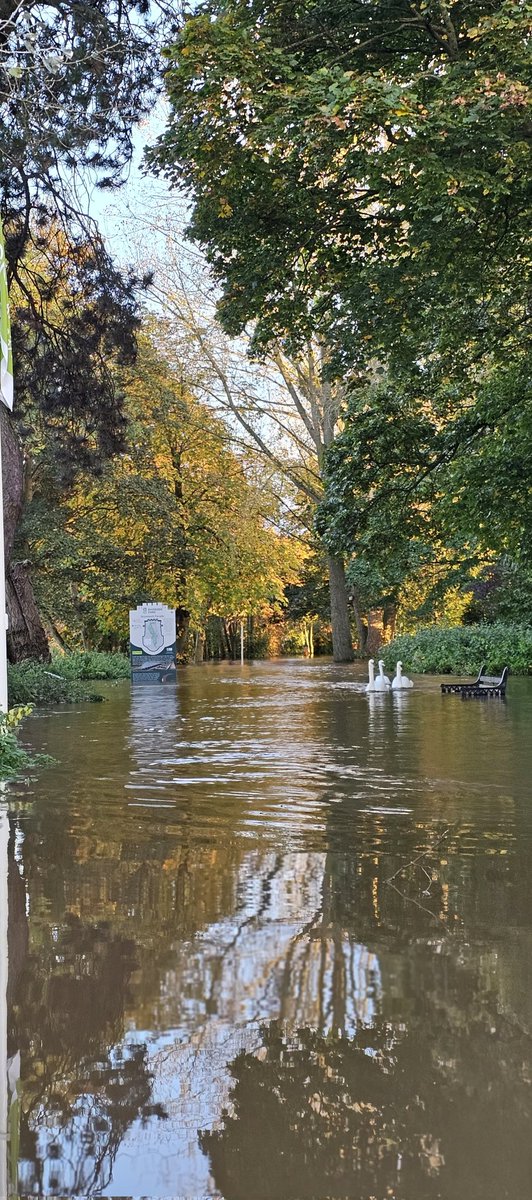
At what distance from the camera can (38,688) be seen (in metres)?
17.3

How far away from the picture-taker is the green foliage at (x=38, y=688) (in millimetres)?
16922

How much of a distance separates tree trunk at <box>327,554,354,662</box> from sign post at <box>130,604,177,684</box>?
1132 centimetres

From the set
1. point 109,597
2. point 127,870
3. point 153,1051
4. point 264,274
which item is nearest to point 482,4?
point 264,274

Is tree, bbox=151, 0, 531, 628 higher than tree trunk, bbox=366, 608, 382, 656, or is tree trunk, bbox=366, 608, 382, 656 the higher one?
tree, bbox=151, 0, 531, 628

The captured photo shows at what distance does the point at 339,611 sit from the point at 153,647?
12151mm

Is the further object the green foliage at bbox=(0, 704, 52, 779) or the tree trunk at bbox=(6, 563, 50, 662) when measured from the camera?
the tree trunk at bbox=(6, 563, 50, 662)

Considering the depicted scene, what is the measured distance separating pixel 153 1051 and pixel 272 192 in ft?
31.2

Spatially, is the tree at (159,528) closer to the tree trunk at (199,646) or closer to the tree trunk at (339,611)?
the tree trunk at (339,611)

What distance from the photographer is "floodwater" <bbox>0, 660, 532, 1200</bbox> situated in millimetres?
2459

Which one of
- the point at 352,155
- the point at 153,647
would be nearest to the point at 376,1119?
the point at 352,155

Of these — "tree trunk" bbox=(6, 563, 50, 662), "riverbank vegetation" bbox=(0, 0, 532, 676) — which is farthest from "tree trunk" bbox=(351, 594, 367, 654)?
"tree trunk" bbox=(6, 563, 50, 662)

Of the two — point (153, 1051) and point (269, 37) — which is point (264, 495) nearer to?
point (269, 37)

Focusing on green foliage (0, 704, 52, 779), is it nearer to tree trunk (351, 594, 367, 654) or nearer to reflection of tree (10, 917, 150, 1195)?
reflection of tree (10, 917, 150, 1195)

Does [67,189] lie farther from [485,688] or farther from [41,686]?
[485,688]
